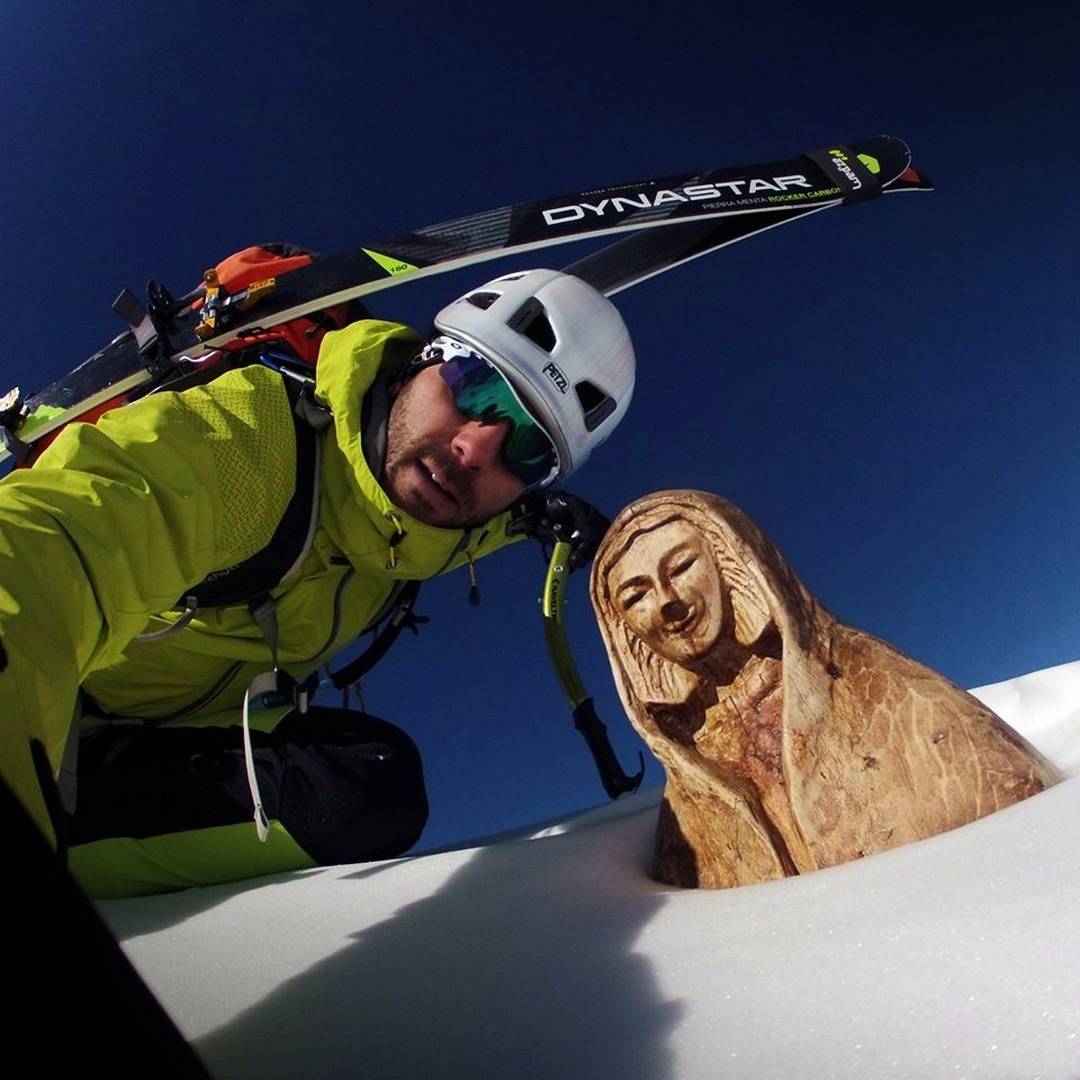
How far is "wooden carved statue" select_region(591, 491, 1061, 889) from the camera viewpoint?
1.69 metres

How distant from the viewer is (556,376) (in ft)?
10.2

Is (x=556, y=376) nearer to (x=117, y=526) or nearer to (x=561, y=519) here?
(x=561, y=519)

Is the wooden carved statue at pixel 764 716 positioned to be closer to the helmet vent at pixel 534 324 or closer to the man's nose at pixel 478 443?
the man's nose at pixel 478 443

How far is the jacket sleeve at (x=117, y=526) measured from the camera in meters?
1.03

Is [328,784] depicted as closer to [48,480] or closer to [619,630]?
[619,630]

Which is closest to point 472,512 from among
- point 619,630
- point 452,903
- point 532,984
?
point 619,630

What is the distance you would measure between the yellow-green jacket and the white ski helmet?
0.38 meters

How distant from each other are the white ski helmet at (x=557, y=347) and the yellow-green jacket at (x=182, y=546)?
1.26ft

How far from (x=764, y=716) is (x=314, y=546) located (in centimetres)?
177

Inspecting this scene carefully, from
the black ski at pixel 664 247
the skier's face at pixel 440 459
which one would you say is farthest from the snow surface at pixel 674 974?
the black ski at pixel 664 247

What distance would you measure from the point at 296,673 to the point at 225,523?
3.54ft

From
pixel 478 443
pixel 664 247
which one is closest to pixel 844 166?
pixel 664 247

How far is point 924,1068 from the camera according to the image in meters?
0.83

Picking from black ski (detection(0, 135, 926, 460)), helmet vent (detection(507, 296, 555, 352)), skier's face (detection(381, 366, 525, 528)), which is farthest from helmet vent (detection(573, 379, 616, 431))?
black ski (detection(0, 135, 926, 460))
